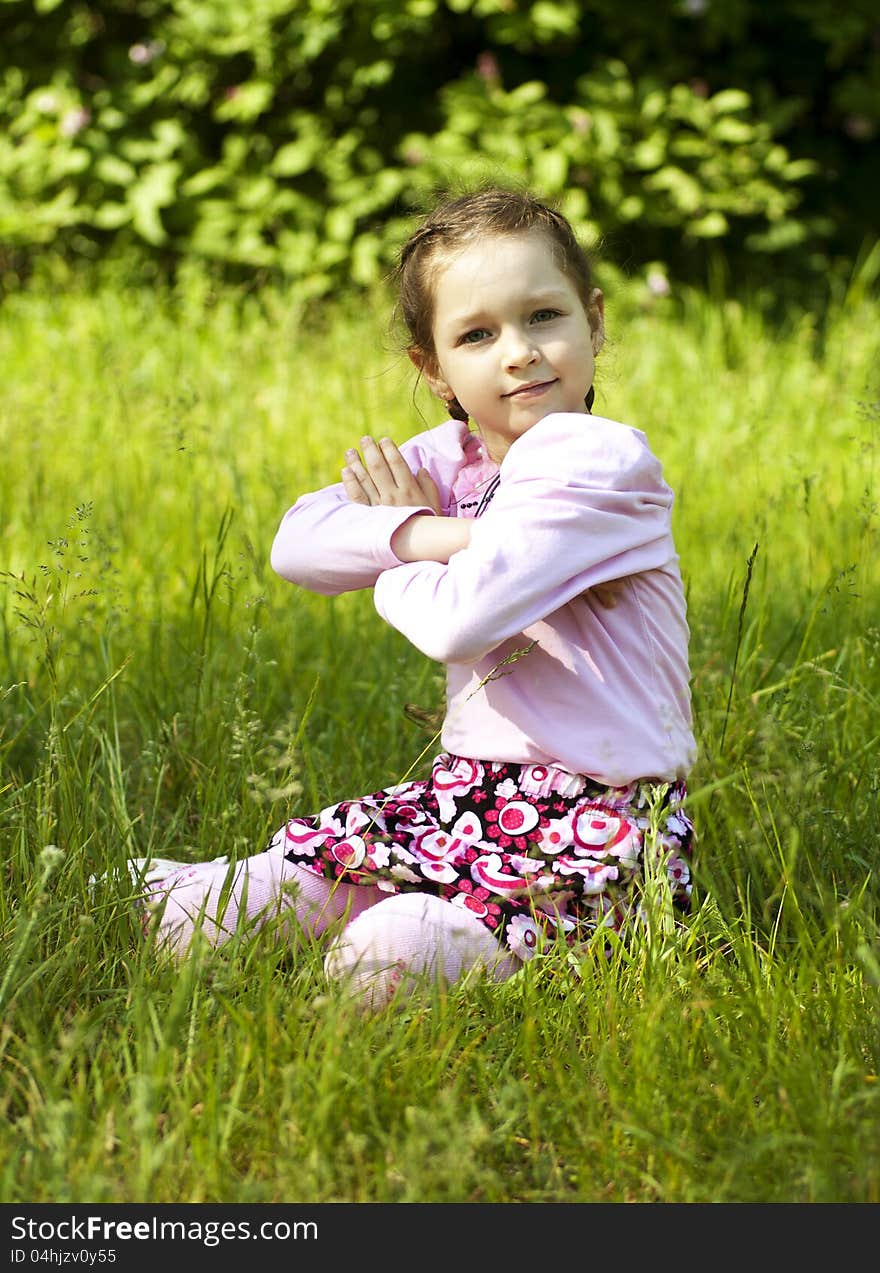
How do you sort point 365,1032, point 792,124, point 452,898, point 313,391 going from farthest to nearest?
point 792,124 < point 313,391 < point 452,898 < point 365,1032

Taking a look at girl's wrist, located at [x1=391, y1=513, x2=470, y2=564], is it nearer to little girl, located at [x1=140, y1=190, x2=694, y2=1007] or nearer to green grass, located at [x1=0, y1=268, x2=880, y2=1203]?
little girl, located at [x1=140, y1=190, x2=694, y2=1007]

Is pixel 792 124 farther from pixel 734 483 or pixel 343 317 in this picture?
pixel 734 483

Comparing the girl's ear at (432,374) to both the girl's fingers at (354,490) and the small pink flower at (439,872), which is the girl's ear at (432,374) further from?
the small pink flower at (439,872)

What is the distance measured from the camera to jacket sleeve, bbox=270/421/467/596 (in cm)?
198

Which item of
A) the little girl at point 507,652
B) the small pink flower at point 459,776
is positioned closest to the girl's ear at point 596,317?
the little girl at point 507,652

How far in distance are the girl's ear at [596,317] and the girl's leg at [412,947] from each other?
83 centimetres

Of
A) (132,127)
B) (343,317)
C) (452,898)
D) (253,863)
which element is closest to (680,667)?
(452,898)

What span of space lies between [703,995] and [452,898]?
0.39m

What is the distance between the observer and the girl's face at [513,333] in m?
1.96

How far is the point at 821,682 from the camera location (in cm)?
264

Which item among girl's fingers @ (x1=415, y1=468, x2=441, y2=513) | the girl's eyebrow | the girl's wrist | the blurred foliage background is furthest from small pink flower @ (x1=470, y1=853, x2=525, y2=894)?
the blurred foliage background

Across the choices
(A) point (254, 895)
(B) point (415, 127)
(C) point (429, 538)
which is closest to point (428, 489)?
(C) point (429, 538)

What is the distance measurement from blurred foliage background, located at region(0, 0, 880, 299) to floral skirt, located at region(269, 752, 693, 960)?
376 centimetres

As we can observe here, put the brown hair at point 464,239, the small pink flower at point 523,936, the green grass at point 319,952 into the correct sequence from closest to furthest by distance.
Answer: the green grass at point 319,952, the small pink flower at point 523,936, the brown hair at point 464,239
